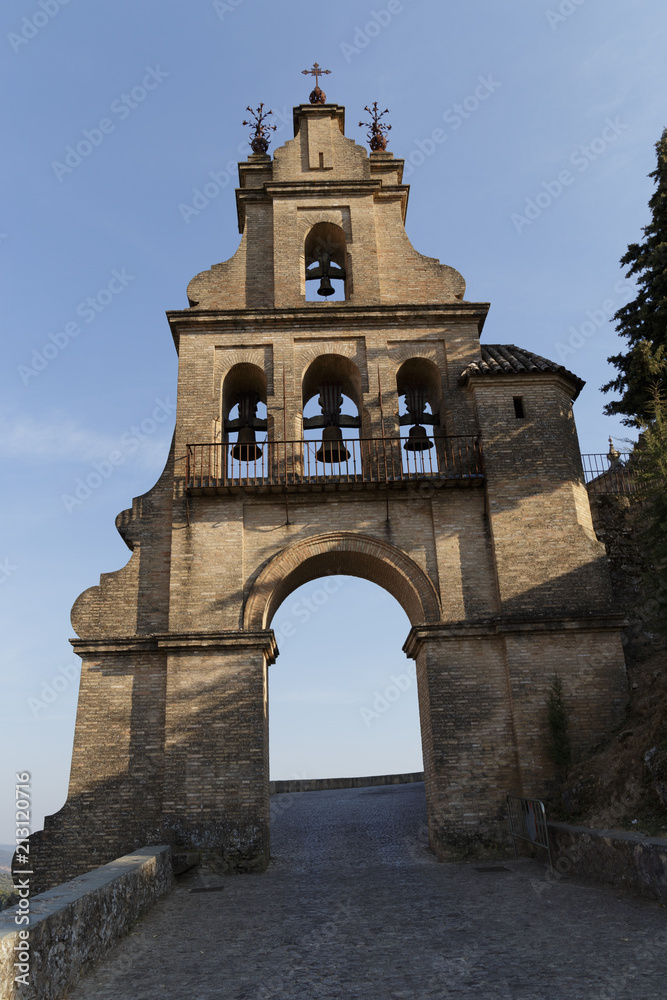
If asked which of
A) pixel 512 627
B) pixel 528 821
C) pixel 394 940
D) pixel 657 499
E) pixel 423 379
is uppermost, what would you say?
pixel 423 379

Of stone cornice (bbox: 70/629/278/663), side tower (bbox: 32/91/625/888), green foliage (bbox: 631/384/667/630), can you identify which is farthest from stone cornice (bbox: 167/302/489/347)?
stone cornice (bbox: 70/629/278/663)

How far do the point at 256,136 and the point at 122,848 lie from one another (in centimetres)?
1544

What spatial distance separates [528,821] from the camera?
10742 millimetres

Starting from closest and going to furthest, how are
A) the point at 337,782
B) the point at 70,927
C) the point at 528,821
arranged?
the point at 70,927
the point at 528,821
the point at 337,782

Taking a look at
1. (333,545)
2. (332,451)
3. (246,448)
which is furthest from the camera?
(246,448)

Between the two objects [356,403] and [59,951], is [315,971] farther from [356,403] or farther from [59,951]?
[356,403]

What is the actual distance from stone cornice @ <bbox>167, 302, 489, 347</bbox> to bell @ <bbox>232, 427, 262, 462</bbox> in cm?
207

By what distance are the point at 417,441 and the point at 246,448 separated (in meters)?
3.47

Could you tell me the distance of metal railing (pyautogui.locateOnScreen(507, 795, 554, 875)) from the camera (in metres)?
9.99

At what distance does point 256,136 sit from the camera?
17.4 metres

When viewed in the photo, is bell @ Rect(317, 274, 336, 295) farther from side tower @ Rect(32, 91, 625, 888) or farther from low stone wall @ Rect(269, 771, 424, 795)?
low stone wall @ Rect(269, 771, 424, 795)

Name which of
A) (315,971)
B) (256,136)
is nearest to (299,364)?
(256,136)

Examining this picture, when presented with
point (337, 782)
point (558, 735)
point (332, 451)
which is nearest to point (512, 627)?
point (558, 735)

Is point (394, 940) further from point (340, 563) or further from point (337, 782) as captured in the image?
point (337, 782)
